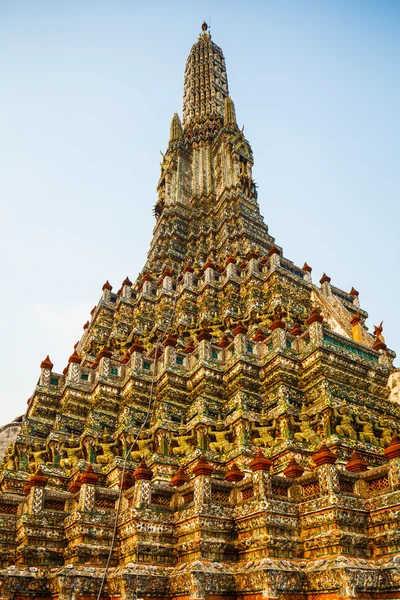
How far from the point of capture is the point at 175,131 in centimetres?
4362

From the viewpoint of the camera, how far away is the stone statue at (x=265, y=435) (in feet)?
48.1

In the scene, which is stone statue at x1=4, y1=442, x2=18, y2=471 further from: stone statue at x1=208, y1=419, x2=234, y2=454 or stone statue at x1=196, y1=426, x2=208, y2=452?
stone statue at x1=208, y1=419, x2=234, y2=454

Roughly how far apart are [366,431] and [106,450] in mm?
8295

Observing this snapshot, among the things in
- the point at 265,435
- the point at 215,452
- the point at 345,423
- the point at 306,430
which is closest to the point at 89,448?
the point at 215,452

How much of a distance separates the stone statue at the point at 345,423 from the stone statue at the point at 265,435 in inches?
77.3

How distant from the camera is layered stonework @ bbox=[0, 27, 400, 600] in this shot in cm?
1036

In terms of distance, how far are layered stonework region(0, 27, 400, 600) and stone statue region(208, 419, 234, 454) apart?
0.20 ft

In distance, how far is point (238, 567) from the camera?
35.0 ft

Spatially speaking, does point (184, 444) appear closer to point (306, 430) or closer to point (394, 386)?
point (306, 430)

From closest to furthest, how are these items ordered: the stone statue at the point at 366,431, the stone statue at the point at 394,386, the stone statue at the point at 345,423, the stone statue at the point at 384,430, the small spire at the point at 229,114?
the stone statue at the point at 345,423 < the stone statue at the point at 366,431 < the stone statue at the point at 384,430 < the stone statue at the point at 394,386 < the small spire at the point at 229,114

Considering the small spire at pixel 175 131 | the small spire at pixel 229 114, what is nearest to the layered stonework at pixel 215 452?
the small spire at pixel 229 114

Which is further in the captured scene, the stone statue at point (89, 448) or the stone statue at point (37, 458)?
the stone statue at point (37, 458)

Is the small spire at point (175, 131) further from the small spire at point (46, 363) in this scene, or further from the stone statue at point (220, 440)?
the stone statue at point (220, 440)

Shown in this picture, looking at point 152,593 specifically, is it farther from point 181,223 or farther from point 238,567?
point 181,223
